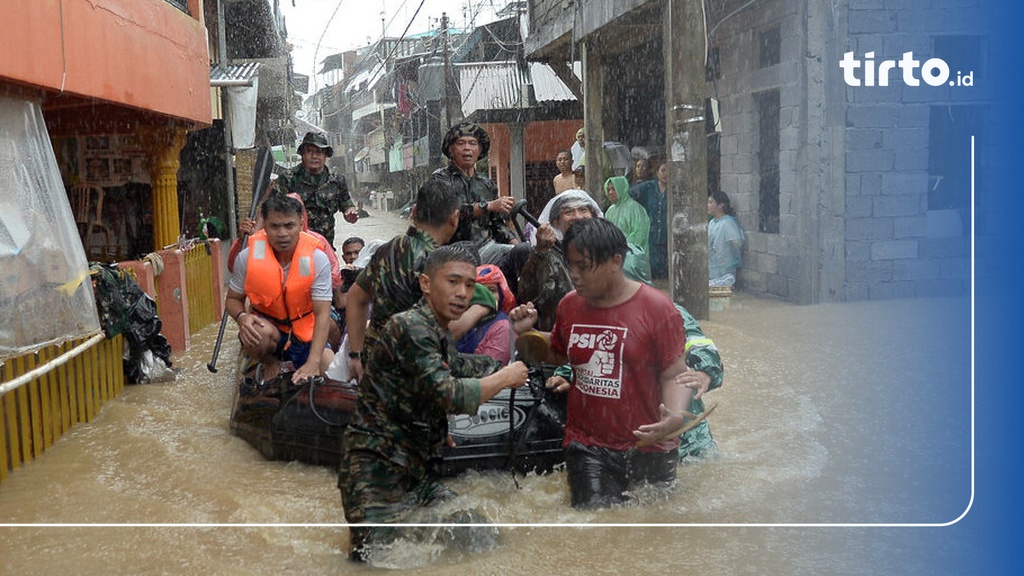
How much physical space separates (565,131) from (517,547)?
20258 mm

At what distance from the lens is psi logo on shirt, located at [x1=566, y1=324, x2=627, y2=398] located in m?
4.19

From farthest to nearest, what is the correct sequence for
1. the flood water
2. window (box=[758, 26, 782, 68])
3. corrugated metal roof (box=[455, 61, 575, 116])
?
corrugated metal roof (box=[455, 61, 575, 116]) → window (box=[758, 26, 782, 68]) → the flood water

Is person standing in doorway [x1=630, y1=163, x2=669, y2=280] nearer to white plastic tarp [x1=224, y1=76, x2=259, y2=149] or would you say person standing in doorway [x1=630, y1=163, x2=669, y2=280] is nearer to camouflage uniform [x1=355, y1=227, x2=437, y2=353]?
white plastic tarp [x1=224, y1=76, x2=259, y2=149]

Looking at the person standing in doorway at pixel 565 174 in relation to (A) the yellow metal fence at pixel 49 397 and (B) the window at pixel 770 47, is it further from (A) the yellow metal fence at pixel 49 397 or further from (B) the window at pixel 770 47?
(A) the yellow metal fence at pixel 49 397

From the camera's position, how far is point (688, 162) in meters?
9.74

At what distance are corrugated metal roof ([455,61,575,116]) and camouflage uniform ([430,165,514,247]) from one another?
14.8 m

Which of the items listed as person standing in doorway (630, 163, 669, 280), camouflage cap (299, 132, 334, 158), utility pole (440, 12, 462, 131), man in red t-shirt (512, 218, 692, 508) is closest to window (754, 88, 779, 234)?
person standing in doorway (630, 163, 669, 280)

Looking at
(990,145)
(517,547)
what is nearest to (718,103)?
(990,145)

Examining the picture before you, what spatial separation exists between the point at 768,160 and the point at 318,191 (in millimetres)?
Answer: 6376

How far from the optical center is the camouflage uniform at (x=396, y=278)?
4457 mm

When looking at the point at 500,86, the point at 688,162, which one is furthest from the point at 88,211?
the point at 500,86

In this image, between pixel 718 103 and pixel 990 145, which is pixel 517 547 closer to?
pixel 990 145

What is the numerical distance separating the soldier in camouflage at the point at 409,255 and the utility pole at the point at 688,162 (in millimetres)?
5521

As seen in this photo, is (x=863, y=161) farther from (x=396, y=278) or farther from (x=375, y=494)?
(x=375, y=494)
